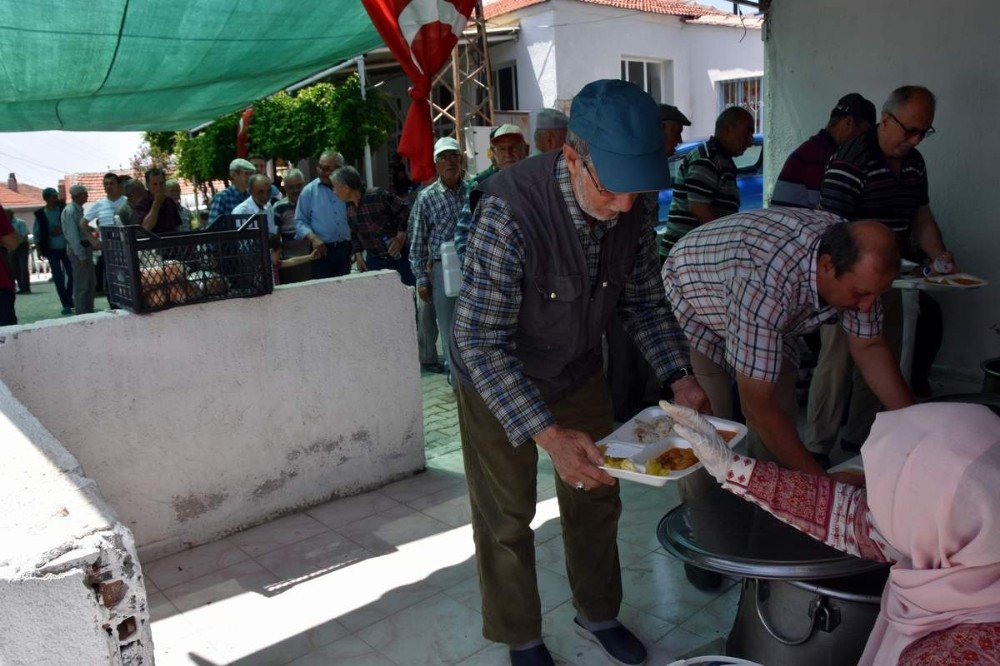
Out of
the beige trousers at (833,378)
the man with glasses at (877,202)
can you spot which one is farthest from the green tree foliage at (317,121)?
the beige trousers at (833,378)

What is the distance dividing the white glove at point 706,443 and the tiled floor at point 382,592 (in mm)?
1105

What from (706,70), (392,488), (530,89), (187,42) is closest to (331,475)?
(392,488)

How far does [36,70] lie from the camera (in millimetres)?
4539

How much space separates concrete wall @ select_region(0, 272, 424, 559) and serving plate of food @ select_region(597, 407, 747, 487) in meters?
2.02

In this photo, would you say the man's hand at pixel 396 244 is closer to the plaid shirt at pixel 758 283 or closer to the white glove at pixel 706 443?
the plaid shirt at pixel 758 283

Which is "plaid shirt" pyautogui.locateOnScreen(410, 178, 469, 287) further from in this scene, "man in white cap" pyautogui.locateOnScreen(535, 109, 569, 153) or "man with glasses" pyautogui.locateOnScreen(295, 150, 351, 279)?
"man with glasses" pyautogui.locateOnScreen(295, 150, 351, 279)

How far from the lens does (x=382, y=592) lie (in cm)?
340

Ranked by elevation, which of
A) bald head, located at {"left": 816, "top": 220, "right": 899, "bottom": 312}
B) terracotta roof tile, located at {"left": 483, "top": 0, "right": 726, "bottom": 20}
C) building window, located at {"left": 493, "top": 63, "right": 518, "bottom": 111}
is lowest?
bald head, located at {"left": 816, "top": 220, "right": 899, "bottom": 312}

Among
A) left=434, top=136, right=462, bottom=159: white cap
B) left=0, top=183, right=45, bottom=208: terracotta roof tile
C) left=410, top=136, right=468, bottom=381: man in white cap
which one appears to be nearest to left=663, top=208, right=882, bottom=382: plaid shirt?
left=410, top=136, right=468, bottom=381: man in white cap

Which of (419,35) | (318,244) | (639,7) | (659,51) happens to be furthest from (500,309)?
(659,51)

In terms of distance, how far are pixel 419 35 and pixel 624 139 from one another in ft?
8.43

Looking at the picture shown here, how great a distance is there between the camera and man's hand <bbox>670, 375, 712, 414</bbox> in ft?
8.67

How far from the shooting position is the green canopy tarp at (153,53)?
4.07 m

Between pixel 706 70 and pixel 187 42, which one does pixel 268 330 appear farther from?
pixel 706 70
